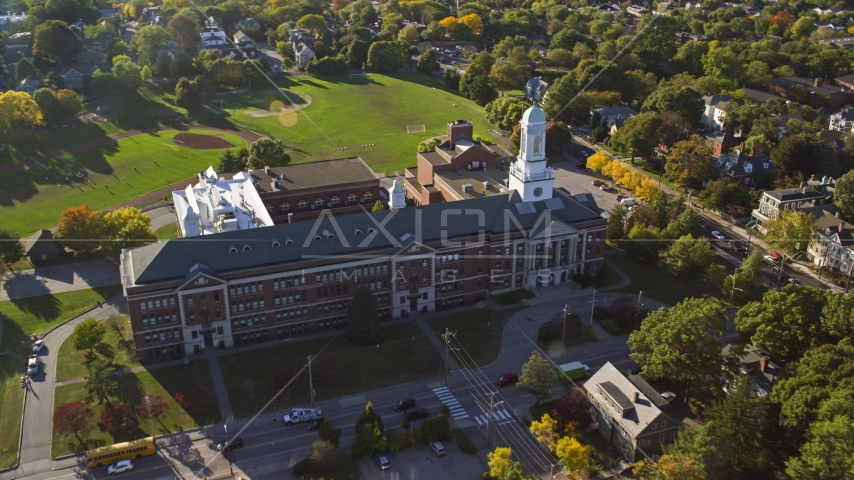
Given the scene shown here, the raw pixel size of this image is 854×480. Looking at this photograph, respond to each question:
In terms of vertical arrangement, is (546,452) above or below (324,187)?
below

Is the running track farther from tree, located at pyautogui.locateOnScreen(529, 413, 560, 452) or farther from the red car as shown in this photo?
tree, located at pyautogui.locateOnScreen(529, 413, 560, 452)

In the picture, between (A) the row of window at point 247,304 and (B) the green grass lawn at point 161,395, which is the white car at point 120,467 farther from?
(A) the row of window at point 247,304

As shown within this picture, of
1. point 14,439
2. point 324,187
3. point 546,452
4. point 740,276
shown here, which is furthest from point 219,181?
point 740,276

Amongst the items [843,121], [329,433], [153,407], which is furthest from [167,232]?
[843,121]

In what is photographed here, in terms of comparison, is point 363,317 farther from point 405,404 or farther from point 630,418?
point 630,418

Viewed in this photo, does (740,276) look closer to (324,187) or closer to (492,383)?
(492,383)

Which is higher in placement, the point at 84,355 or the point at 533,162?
the point at 533,162
